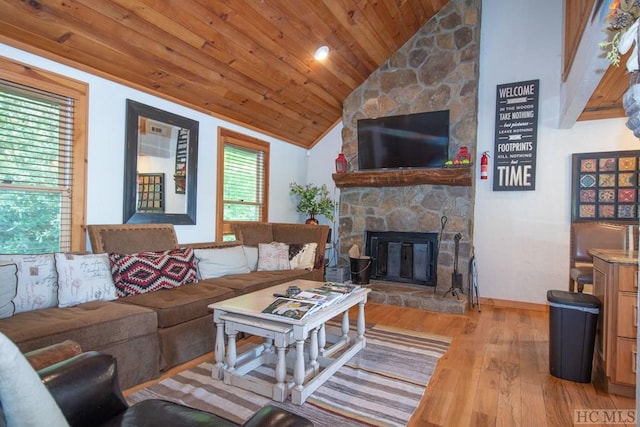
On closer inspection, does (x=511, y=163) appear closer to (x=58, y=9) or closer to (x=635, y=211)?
(x=635, y=211)

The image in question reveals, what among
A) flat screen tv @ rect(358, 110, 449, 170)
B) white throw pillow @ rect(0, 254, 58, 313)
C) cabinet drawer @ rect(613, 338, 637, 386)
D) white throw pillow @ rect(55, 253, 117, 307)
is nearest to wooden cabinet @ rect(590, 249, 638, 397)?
cabinet drawer @ rect(613, 338, 637, 386)

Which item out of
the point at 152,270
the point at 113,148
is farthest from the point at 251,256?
the point at 113,148

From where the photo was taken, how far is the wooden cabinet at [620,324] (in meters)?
2.04

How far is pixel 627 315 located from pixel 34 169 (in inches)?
158

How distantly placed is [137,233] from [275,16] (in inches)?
88.7

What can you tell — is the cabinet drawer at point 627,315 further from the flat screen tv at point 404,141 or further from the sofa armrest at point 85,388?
A: the sofa armrest at point 85,388

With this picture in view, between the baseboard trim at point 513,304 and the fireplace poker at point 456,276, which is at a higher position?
the fireplace poker at point 456,276

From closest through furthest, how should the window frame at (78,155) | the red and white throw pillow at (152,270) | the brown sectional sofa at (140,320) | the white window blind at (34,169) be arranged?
the brown sectional sofa at (140,320)
the white window blind at (34,169)
the red and white throw pillow at (152,270)
the window frame at (78,155)

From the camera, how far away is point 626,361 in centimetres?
206

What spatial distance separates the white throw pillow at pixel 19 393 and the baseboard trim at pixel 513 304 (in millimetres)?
4479

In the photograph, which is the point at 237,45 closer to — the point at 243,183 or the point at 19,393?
the point at 243,183

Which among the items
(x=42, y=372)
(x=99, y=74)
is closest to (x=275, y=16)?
(x=99, y=74)

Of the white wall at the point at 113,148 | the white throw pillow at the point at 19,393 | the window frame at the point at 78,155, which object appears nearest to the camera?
the white throw pillow at the point at 19,393

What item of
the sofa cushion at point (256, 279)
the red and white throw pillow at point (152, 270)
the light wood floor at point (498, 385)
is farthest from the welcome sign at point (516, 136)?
the red and white throw pillow at point (152, 270)
